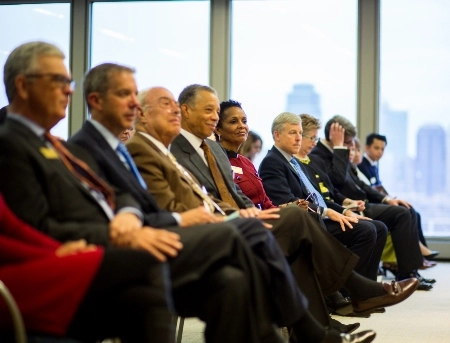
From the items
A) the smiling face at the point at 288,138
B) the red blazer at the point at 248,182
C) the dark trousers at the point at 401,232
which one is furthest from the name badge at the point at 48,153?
the dark trousers at the point at 401,232

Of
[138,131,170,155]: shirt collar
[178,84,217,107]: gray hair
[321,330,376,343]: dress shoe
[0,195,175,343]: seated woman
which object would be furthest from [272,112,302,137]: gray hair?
[0,195,175,343]: seated woman

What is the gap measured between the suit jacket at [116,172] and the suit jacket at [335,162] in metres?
3.82

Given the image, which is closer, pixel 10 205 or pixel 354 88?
pixel 10 205

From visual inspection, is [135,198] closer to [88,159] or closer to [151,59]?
[88,159]

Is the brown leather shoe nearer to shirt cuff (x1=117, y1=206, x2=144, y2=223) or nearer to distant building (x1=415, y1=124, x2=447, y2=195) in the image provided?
shirt cuff (x1=117, y1=206, x2=144, y2=223)

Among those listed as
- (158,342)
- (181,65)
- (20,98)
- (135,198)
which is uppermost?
(181,65)

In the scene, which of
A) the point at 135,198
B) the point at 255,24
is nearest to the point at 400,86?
the point at 255,24

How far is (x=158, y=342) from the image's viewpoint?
7.36 ft

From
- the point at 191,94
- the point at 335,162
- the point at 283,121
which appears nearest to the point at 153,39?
the point at 335,162

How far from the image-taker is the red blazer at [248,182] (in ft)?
15.7

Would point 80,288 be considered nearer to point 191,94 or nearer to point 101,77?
point 101,77

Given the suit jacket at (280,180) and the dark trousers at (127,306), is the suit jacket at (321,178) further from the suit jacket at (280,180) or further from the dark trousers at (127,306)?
the dark trousers at (127,306)

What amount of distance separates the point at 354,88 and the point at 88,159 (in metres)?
6.80

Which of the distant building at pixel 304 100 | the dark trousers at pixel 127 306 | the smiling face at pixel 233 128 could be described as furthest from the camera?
the distant building at pixel 304 100
